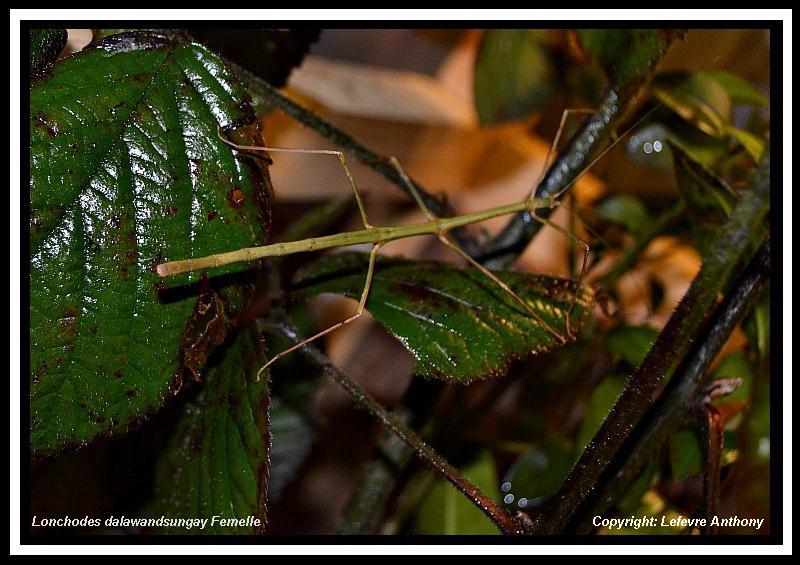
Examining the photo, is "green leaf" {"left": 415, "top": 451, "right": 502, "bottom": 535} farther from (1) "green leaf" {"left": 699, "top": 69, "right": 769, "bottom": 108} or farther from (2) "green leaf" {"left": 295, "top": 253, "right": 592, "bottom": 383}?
(1) "green leaf" {"left": 699, "top": 69, "right": 769, "bottom": 108}

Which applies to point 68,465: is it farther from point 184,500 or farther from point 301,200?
point 301,200

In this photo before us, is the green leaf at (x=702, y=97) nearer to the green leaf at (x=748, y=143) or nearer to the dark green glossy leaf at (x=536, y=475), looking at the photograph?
the green leaf at (x=748, y=143)

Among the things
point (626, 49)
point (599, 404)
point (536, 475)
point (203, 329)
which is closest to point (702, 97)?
point (626, 49)

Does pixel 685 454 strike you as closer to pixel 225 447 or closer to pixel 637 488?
pixel 637 488

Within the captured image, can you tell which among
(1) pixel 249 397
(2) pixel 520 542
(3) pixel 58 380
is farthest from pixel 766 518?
(3) pixel 58 380

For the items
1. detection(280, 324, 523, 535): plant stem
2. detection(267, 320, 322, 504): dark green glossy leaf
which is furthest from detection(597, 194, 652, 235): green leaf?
detection(280, 324, 523, 535): plant stem

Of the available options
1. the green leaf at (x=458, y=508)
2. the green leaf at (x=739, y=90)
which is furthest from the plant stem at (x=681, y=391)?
the green leaf at (x=739, y=90)

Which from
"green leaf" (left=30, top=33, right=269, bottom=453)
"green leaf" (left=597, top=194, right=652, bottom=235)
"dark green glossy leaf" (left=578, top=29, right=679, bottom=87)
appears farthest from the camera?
"green leaf" (left=597, top=194, right=652, bottom=235)
